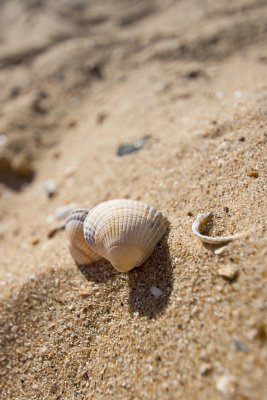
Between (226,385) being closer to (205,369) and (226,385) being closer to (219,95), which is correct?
(205,369)

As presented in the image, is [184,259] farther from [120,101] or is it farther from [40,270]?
[120,101]


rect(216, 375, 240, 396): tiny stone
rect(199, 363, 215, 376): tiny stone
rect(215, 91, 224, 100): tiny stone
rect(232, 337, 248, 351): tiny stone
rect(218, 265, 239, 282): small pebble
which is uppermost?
rect(218, 265, 239, 282): small pebble

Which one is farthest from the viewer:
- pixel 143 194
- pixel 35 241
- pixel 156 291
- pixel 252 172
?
pixel 35 241

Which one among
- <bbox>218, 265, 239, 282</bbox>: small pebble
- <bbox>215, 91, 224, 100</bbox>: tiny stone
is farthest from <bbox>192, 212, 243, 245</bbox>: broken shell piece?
<bbox>215, 91, 224, 100</bbox>: tiny stone

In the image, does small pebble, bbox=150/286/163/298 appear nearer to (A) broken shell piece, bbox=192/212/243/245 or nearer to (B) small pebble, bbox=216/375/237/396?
(A) broken shell piece, bbox=192/212/243/245

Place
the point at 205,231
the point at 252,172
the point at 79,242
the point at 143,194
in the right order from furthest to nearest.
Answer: the point at 143,194, the point at 79,242, the point at 252,172, the point at 205,231

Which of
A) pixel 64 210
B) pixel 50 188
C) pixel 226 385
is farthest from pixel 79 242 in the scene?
pixel 50 188
